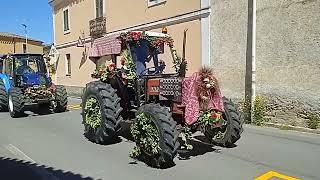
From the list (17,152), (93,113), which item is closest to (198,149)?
(93,113)

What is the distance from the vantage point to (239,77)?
37.9 ft

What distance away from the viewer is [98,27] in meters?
19.7

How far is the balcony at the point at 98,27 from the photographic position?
19291 mm

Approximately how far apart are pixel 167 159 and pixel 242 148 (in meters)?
2.08

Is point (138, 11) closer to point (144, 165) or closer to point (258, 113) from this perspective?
point (258, 113)

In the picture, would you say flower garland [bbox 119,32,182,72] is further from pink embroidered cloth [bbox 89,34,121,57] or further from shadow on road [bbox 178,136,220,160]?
shadow on road [bbox 178,136,220,160]

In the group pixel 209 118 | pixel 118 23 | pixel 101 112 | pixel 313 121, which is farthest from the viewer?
pixel 118 23

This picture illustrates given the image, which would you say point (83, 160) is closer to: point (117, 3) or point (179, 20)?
point (179, 20)

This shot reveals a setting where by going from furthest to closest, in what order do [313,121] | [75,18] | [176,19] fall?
1. [75,18]
2. [176,19]
3. [313,121]

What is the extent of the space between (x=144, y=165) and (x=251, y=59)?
5808 millimetres

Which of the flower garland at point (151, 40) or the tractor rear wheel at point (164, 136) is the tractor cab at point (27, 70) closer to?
the flower garland at point (151, 40)

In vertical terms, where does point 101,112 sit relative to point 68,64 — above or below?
below

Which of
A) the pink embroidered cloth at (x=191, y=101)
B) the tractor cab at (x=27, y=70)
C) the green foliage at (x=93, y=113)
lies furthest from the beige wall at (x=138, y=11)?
the pink embroidered cloth at (x=191, y=101)

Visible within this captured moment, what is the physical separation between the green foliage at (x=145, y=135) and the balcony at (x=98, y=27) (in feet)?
43.7
